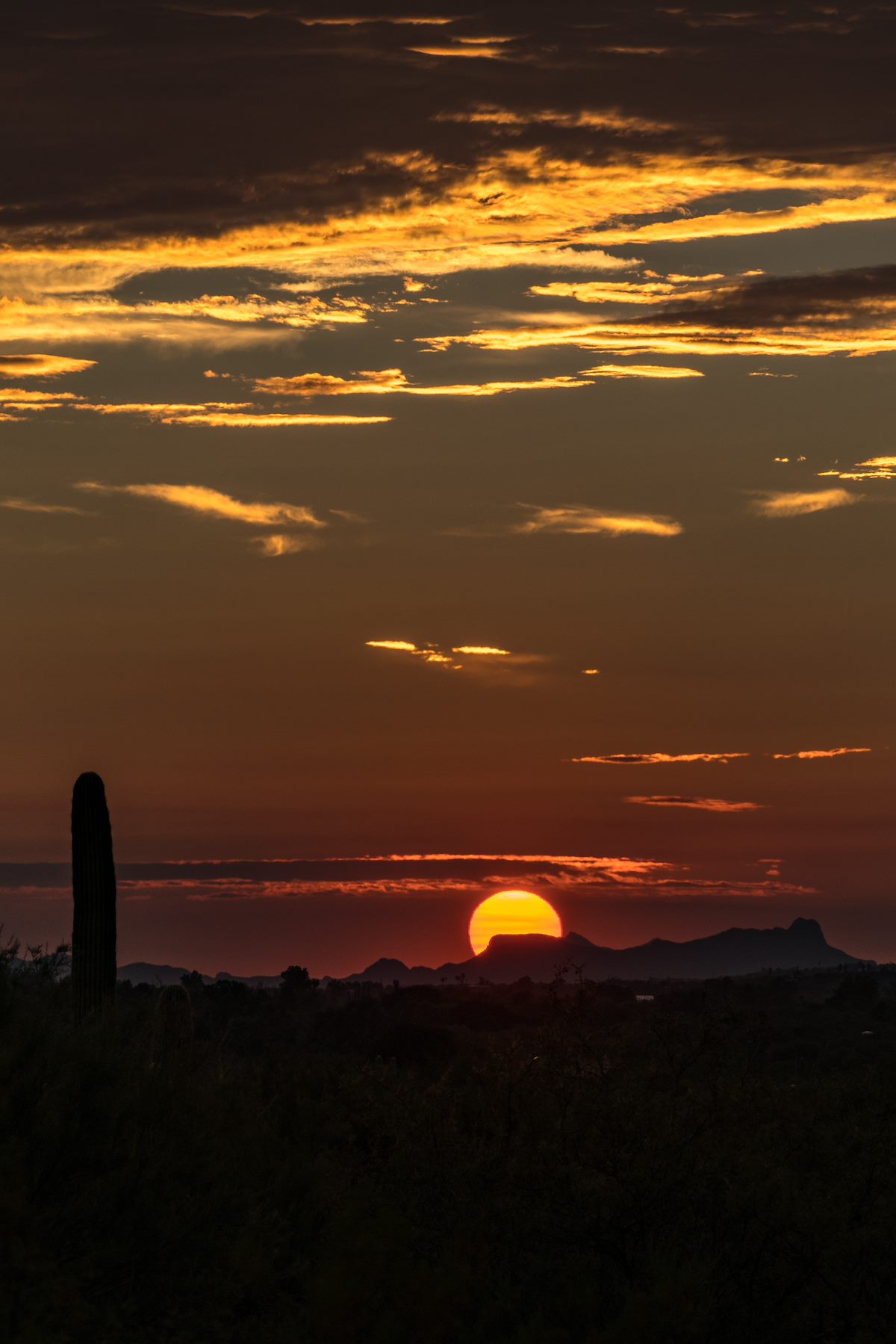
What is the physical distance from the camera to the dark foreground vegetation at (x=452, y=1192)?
54.0 ft

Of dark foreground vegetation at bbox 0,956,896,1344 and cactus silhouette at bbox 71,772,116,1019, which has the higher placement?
cactus silhouette at bbox 71,772,116,1019

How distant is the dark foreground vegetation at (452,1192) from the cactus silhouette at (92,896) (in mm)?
922

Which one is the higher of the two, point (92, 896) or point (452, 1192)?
point (92, 896)

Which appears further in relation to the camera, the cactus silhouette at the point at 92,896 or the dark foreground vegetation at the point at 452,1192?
the cactus silhouette at the point at 92,896

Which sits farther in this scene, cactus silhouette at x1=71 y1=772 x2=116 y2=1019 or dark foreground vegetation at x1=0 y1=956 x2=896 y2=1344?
cactus silhouette at x1=71 y1=772 x2=116 y2=1019

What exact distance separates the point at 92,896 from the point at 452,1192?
298 inches

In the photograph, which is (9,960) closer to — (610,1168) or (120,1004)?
(120,1004)

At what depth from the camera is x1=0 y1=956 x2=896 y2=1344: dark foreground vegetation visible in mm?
16469

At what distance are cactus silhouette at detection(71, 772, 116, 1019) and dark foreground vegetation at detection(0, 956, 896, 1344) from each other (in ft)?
3.02

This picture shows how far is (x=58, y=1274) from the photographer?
15906 mm

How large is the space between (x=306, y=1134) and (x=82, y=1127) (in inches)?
271

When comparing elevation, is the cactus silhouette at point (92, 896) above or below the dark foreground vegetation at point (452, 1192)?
above

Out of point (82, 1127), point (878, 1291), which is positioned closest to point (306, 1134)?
point (82, 1127)

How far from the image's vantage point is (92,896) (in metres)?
25.4
